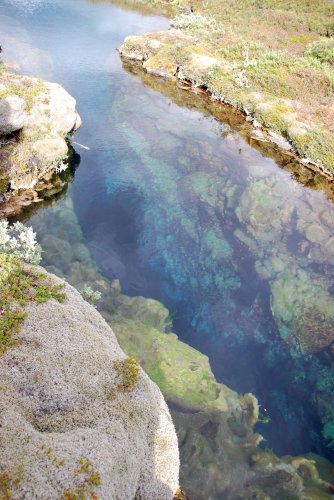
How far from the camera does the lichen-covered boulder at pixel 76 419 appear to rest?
25.1ft

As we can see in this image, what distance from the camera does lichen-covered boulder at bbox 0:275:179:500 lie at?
7.64 meters

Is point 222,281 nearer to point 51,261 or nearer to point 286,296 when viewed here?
point 286,296

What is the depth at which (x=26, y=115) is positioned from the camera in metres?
24.6

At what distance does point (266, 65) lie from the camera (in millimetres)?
47844

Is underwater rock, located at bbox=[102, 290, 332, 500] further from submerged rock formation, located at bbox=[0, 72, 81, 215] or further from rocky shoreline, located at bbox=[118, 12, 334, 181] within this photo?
rocky shoreline, located at bbox=[118, 12, 334, 181]

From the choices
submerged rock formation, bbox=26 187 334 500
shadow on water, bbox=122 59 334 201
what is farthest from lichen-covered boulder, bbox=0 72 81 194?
shadow on water, bbox=122 59 334 201

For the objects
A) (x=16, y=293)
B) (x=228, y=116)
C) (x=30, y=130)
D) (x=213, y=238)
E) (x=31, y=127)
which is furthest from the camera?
(x=228, y=116)

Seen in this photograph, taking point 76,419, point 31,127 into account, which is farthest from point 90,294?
point 31,127

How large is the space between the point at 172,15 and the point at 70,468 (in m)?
85.8

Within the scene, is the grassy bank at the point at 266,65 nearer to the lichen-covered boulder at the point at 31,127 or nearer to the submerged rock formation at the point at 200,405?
the lichen-covered boulder at the point at 31,127

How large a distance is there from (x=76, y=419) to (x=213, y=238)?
1770cm

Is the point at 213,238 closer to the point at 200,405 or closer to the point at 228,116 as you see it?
the point at 200,405

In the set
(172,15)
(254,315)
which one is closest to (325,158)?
(254,315)

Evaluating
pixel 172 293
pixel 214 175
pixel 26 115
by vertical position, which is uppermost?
pixel 26 115
